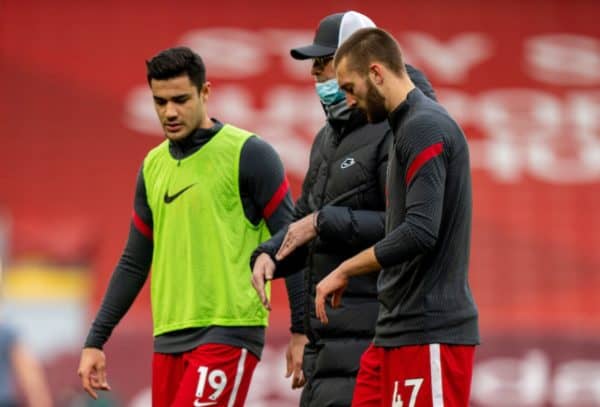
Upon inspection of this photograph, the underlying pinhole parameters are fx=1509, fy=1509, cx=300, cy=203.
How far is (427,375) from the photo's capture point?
4.58 m

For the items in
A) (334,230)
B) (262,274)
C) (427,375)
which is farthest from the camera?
(262,274)

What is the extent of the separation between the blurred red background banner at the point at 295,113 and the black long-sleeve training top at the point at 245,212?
681 centimetres

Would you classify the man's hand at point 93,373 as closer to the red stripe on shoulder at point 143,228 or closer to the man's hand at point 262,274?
the red stripe on shoulder at point 143,228

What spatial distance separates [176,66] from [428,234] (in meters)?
1.59

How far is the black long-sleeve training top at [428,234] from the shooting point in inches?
177

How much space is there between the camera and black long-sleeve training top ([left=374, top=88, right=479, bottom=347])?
4.50 meters

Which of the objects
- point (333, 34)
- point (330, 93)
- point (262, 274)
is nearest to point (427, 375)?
point (262, 274)

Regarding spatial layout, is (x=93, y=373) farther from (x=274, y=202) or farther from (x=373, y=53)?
(x=373, y=53)

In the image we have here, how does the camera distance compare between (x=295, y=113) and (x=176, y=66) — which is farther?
(x=295, y=113)

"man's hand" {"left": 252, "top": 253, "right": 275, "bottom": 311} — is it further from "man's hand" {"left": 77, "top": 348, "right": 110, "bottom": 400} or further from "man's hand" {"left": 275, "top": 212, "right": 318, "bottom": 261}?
"man's hand" {"left": 77, "top": 348, "right": 110, "bottom": 400}

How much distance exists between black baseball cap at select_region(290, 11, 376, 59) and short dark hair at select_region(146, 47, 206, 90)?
1.36 feet

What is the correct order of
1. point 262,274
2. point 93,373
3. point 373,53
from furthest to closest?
point 93,373 → point 262,274 → point 373,53

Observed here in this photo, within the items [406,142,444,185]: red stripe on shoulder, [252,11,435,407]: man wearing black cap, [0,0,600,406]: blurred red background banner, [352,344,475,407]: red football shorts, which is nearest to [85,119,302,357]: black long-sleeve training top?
[252,11,435,407]: man wearing black cap

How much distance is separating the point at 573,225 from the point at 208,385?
27.8 ft
